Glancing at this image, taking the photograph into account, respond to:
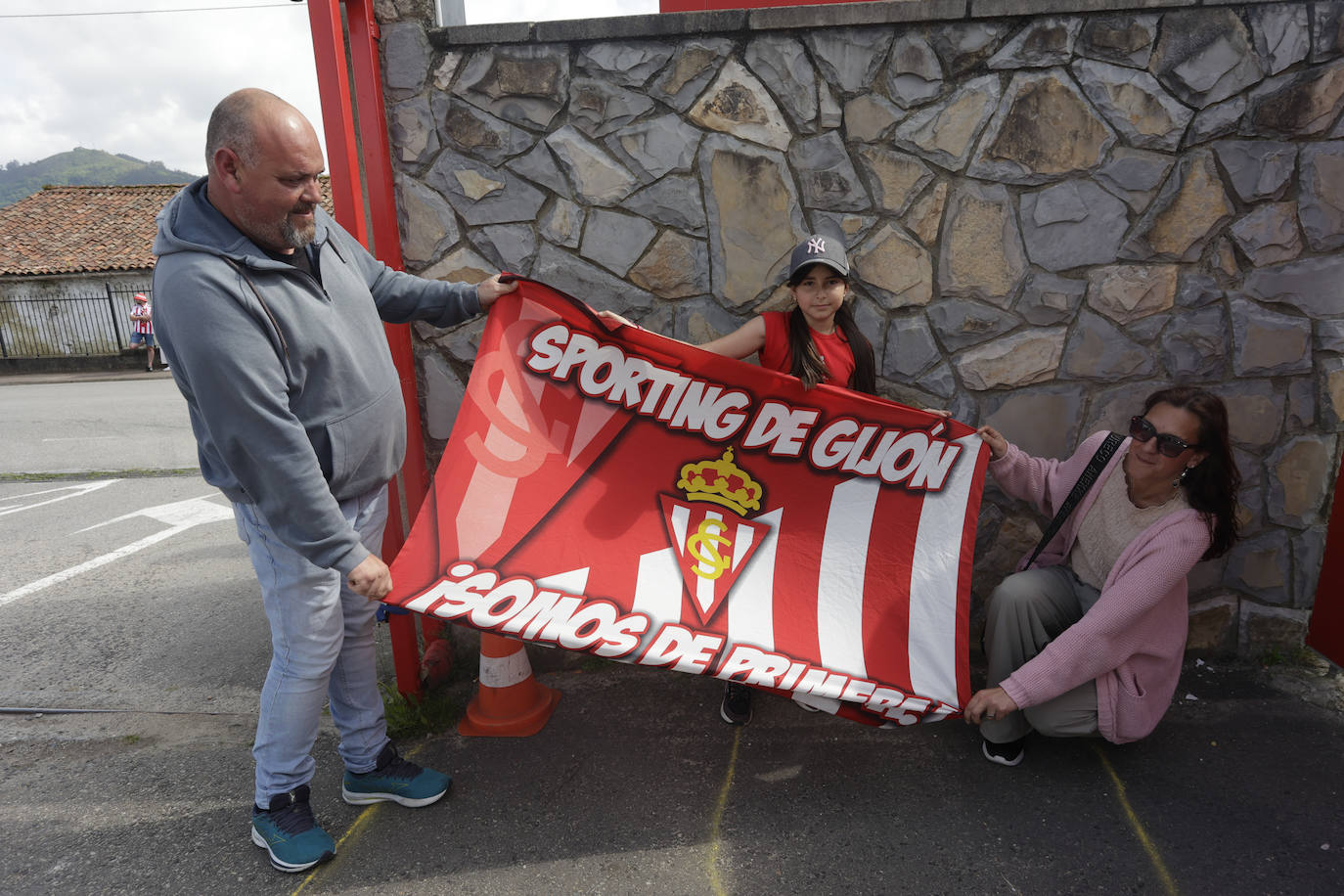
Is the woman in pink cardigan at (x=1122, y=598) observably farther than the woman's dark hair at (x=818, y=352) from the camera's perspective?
No

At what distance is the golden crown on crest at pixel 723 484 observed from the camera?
9.75 ft

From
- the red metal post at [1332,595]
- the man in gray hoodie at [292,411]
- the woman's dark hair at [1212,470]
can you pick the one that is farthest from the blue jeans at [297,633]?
the red metal post at [1332,595]

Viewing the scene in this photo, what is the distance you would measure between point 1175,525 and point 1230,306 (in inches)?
50.6

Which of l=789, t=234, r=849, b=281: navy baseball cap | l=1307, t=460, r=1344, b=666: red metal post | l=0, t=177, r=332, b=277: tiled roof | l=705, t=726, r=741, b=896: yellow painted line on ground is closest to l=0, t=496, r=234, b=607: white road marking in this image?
l=705, t=726, r=741, b=896: yellow painted line on ground

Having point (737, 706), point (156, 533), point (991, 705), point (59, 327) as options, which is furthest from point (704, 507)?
point (59, 327)

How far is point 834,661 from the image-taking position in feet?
8.68

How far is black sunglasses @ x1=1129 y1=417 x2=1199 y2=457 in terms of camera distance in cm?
263

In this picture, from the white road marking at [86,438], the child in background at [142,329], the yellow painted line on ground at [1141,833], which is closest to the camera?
the yellow painted line on ground at [1141,833]

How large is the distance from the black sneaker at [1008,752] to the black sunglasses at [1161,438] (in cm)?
119

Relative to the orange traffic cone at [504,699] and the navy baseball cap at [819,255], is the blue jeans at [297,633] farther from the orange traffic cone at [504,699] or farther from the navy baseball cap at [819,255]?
the navy baseball cap at [819,255]

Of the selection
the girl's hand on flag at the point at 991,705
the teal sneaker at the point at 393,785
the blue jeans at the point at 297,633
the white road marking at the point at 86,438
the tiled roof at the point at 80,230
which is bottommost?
the white road marking at the point at 86,438

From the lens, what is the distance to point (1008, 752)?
115 inches

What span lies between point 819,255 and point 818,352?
376 millimetres

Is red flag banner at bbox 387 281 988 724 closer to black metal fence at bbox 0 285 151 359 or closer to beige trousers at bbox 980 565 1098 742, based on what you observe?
beige trousers at bbox 980 565 1098 742
